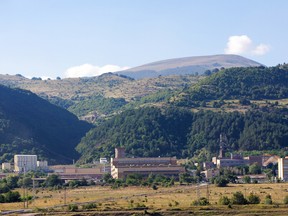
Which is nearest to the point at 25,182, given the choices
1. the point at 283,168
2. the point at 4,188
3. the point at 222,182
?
the point at 4,188

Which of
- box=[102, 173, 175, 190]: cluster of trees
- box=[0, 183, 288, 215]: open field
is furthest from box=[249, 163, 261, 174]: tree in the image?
box=[0, 183, 288, 215]: open field

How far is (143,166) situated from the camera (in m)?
168

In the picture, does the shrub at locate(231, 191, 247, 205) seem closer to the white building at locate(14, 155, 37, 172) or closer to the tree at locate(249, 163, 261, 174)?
the tree at locate(249, 163, 261, 174)

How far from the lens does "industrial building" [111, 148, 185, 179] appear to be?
16200cm

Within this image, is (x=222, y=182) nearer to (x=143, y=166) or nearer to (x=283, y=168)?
(x=283, y=168)

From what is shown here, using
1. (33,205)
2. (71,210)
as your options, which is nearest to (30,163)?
(33,205)

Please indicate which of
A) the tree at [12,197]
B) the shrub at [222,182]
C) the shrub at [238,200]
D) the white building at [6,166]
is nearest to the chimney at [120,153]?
the white building at [6,166]

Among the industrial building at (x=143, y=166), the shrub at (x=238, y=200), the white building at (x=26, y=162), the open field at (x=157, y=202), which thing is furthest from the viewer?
the white building at (x=26, y=162)

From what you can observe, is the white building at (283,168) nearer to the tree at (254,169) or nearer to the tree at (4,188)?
the tree at (254,169)

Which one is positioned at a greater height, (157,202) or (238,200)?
Answer: (238,200)

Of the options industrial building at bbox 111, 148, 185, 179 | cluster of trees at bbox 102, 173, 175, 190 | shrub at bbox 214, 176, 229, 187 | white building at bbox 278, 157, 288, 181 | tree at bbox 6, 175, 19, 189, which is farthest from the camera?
industrial building at bbox 111, 148, 185, 179

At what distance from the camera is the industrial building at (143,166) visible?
162 meters

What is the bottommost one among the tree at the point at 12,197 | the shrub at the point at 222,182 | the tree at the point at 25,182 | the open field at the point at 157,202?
the open field at the point at 157,202

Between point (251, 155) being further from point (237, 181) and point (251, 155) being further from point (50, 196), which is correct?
point (50, 196)
